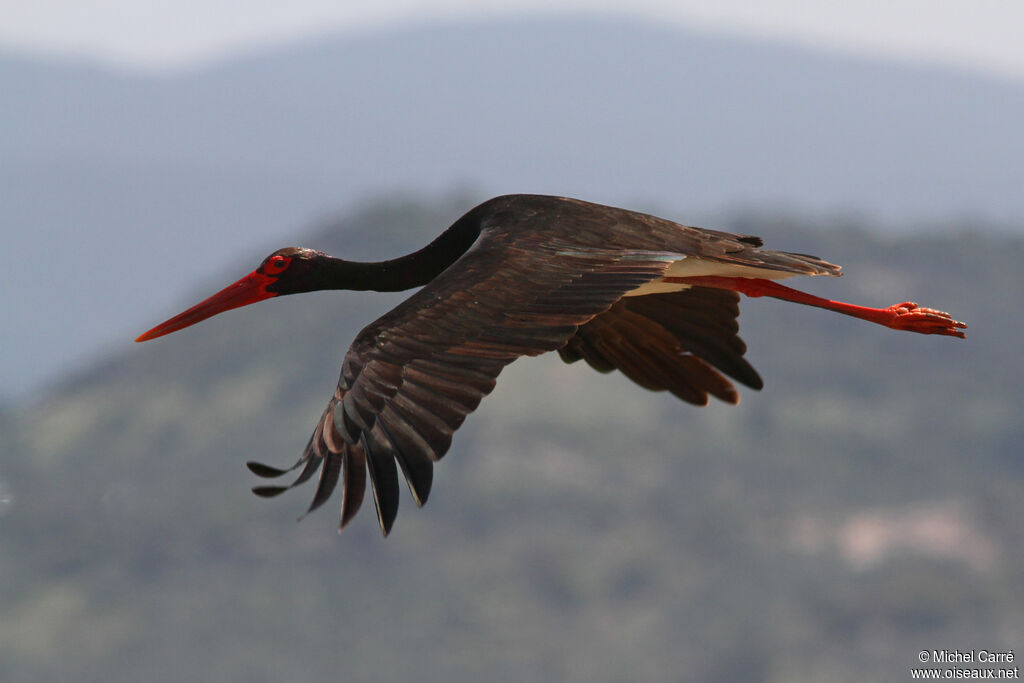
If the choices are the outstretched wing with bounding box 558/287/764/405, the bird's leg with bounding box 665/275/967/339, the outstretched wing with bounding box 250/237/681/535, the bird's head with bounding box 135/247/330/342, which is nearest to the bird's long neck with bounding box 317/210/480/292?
the bird's head with bounding box 135/247/330/342

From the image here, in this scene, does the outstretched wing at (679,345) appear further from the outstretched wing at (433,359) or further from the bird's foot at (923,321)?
the outstretched wing at (433,359)

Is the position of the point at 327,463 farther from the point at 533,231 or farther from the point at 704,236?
the point at 704,236

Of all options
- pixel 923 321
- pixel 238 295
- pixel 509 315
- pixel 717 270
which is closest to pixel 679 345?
pixel 717 270

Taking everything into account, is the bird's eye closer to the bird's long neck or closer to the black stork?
the black stork

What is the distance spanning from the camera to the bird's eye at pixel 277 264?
9.47m

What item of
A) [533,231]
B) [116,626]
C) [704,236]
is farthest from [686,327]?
[116,626]

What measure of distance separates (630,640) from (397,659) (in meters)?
30.0

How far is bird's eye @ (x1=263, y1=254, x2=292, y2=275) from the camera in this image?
9.47 m

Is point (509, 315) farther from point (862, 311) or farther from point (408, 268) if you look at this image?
point (862, 311)

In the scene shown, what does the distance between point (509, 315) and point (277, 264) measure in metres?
2.97

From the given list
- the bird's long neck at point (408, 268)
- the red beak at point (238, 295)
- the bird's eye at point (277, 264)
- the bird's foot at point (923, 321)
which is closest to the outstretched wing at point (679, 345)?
the bird's foot at point (923, 321)

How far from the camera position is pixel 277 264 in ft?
31.2

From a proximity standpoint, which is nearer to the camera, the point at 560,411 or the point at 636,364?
the point at 636,364

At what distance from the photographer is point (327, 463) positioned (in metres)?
6.55
